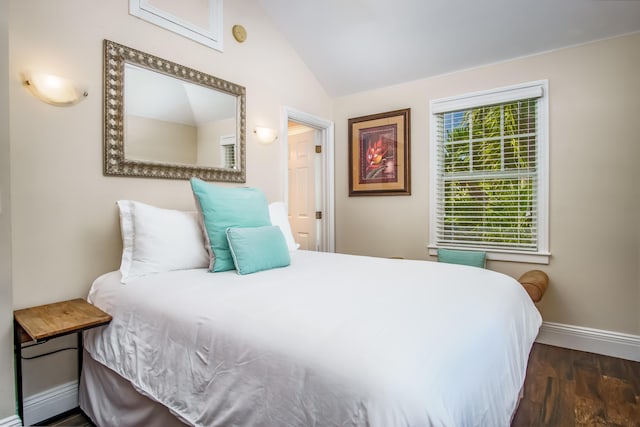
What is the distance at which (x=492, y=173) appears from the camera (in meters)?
3.12

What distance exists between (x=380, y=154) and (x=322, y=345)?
3.00m

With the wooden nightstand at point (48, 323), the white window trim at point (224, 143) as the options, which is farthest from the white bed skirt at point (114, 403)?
the white window trim at point (224, 143)

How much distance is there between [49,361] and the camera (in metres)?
1.90

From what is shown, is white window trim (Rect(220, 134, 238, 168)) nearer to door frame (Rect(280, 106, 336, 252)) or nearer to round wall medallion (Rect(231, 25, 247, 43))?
round wall medallion (Rect(231, 25, 247, 43))

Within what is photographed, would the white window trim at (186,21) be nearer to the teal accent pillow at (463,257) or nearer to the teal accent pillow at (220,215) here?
the teal accent pillow at (220,215)

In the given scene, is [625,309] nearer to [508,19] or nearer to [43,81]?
[508,19]

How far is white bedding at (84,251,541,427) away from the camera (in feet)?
2.77

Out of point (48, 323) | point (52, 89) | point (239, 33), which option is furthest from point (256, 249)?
point (239, 33)

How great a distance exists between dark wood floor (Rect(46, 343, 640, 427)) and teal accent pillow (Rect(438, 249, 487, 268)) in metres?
0.80

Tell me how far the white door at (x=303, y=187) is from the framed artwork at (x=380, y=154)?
486 mm

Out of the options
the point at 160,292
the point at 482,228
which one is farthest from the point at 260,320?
the point at 482,228

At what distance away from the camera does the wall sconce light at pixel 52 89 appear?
1.79 m

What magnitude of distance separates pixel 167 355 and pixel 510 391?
1.25 m

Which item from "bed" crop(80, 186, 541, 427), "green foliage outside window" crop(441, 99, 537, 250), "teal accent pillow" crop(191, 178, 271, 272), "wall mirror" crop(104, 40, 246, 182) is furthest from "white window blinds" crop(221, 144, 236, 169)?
Result: "green foliage outside window" crop(441, 99, 537, 250)
